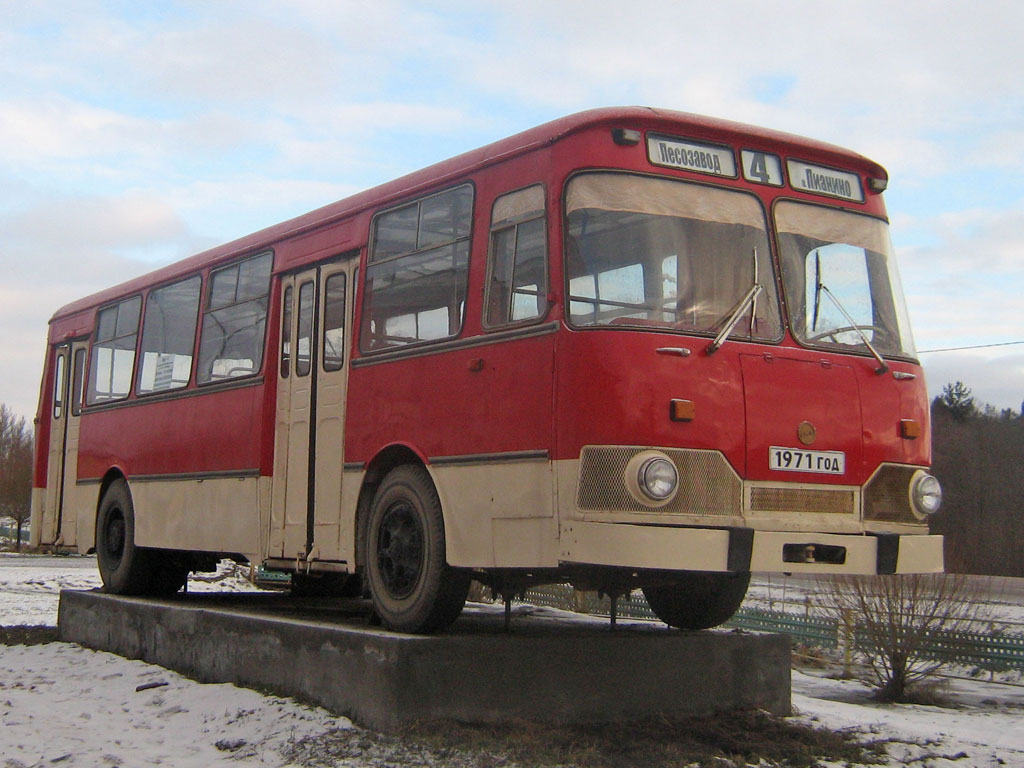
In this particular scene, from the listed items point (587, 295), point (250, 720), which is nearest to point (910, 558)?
point (587, 295)

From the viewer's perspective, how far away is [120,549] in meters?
12.5

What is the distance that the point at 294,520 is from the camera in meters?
9.59

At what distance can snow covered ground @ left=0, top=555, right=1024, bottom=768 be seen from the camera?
24.1ft

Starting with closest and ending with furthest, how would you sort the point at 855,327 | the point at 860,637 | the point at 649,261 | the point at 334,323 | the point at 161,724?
1. the point at 649,261
2. the point at 855,327
3. the point at 161,724
4. the point at 334,323
5. the point at 860,637

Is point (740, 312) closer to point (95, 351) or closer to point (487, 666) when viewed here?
point (487, 666)

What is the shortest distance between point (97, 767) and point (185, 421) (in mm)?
4669

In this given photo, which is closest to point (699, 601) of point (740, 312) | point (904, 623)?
point (740, 312)

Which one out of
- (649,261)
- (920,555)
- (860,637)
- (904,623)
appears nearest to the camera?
(649,261)

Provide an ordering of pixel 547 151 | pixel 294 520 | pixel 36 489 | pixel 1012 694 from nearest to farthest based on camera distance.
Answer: pixel 547 151 → pixel 294 520 → pixel 36 489 → pixel 1012 694

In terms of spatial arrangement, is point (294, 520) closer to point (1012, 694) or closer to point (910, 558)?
point (910, 558)

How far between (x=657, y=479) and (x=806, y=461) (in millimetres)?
1080

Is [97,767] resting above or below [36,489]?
below

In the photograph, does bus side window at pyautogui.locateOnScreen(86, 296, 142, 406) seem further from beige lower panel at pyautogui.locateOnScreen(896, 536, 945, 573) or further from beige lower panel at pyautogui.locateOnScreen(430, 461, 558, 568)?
beige lower panel at pyautogui.locateOnScreen(896, 536, 945, 573)

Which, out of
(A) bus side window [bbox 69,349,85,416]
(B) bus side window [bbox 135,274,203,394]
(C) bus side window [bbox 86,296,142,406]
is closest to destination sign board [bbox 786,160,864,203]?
(B) bus side window [bbox 135,274,203,394]
